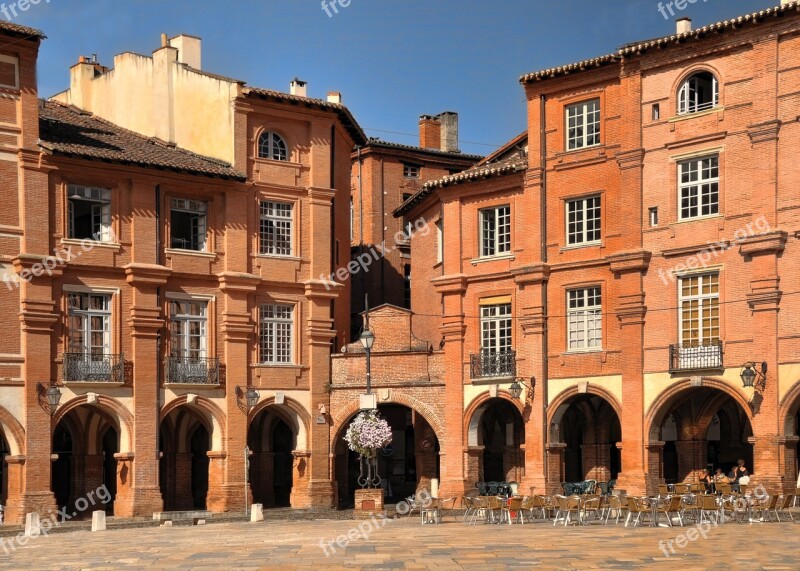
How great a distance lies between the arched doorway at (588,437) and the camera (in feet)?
152

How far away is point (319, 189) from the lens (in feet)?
164

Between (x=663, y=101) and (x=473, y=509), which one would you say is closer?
(x=473, y=509)

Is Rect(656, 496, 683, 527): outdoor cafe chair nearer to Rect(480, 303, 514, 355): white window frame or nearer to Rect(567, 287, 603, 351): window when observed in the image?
Rect(567, 287, 603, 351): window

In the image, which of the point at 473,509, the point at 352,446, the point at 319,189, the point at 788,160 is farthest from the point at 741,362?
the point at 319,189

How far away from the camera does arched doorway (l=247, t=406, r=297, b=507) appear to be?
5059 centimetres

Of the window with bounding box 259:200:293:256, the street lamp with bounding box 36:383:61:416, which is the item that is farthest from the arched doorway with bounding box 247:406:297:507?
the street lamp with bounding box 36:383:61:416

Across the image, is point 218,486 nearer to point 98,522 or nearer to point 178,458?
point 178,458

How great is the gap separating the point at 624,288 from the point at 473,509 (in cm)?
906

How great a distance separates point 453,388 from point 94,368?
38.4 ft

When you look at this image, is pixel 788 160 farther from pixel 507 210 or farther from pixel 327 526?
pixel 327 526

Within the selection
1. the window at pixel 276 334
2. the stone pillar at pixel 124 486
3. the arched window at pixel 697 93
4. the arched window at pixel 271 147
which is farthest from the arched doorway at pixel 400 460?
the arched window at pixel 697 93

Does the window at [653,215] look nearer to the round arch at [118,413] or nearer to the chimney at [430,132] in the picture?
the round arch at [118,413]

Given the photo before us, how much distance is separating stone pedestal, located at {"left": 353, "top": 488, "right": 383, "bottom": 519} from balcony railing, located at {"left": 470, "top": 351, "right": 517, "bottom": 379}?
6469 millimetres

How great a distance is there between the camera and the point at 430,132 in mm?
66812
